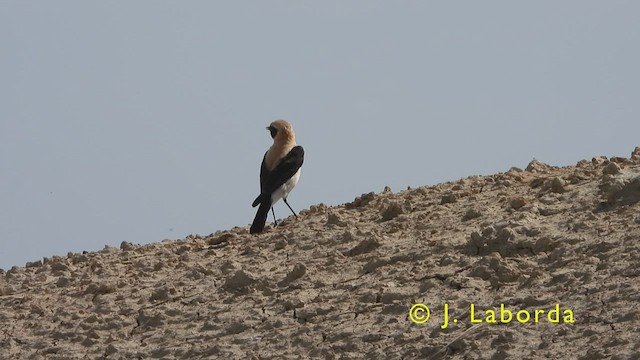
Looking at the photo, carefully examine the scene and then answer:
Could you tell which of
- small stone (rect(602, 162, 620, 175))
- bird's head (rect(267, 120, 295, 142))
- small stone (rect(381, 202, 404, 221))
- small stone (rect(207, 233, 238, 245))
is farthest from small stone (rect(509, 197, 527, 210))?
bird's head (rect(267, 120, 295, 142))

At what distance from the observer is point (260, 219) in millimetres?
14234

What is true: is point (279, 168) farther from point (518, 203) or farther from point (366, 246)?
point (518, 203)

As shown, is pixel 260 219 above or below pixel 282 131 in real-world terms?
below

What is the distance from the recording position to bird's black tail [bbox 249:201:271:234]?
14164mm

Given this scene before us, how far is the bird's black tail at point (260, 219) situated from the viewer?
1416cm

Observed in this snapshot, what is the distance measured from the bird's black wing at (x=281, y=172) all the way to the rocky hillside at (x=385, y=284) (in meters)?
0.70

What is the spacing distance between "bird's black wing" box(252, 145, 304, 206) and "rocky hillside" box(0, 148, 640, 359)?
0.70 m

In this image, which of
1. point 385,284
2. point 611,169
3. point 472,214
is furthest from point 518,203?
point 385,284

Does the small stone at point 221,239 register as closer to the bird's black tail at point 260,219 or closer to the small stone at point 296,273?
the bird's black tail at point 260,219

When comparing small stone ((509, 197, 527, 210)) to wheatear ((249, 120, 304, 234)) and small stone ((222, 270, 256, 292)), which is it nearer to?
small stone ((222, 270, 256, 292))

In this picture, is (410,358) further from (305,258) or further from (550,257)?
(305,258)

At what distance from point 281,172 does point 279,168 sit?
6cm

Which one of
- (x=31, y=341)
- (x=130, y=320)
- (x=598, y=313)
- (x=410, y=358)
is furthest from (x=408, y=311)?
(x=31, y=341)

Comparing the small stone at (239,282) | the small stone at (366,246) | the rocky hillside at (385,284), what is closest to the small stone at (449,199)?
the rocky hillside at (385,284)
